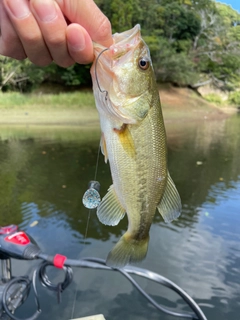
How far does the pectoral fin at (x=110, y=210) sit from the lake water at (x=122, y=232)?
2.03m

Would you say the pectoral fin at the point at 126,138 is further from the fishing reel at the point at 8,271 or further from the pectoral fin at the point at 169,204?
the fishing reel at the point at 8,271

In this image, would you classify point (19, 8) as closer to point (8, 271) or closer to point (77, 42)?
point (77, 42)

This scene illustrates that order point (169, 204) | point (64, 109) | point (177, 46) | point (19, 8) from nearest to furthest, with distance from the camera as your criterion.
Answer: point (19, 8) < point (169, 204) < point (64, 109) < point (177, 46)

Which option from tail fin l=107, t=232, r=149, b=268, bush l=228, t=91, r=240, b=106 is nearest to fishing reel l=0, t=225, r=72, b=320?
tail fin l=107, t=232, r=149, b=268

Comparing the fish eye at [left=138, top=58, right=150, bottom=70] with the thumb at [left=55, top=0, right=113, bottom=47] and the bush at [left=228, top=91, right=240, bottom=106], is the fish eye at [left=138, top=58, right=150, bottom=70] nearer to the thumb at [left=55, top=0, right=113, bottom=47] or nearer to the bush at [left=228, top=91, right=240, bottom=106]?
the thumb at [left=55, top=0, right=113, bottom=47]

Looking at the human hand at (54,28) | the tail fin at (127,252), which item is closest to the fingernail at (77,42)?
the human hand at (54,28)

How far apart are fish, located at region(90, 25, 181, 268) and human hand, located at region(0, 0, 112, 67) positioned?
0.07 m

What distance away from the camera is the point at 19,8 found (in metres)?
1.05

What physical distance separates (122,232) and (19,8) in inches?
157

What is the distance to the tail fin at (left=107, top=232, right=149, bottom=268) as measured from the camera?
4.41 feet

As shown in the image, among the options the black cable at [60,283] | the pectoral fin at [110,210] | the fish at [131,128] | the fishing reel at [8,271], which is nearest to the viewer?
the fish at [131,128]

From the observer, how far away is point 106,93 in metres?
1.22

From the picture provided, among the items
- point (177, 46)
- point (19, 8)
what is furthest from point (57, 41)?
point (177, 46)

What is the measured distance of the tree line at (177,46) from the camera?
2178cm
